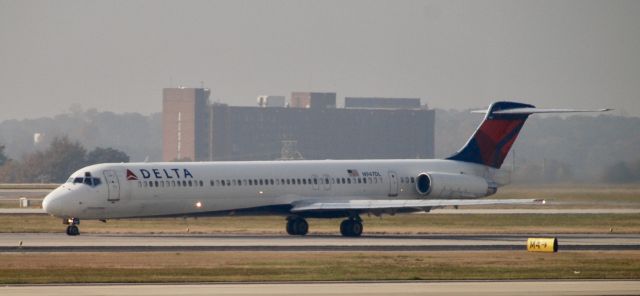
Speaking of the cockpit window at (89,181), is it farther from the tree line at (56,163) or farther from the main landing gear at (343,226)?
the tree line at (56,163)

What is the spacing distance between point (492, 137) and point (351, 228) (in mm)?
10799

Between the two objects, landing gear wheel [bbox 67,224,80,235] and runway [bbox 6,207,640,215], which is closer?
landing gear wheel [bbox 67,224,80,235]

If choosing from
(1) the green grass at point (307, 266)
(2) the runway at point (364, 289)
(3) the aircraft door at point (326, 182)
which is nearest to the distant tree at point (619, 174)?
(3) the aircraft door at point (326, 182)

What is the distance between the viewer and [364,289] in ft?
119

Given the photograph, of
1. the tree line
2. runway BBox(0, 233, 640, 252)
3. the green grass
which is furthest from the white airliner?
the tree line

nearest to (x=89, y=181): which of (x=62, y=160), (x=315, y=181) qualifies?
(x=315, y=181)

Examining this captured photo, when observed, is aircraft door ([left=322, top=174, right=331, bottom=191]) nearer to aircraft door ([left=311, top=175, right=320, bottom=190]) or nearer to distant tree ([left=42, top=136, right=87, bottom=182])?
aircraft door ([left=311, top=175, right=320, bottom=190])

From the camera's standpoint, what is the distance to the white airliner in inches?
2330

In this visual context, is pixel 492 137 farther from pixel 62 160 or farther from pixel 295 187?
pixel 62 160

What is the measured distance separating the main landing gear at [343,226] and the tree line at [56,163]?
81769mm

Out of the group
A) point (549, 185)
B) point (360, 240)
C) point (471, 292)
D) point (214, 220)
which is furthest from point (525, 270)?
point (549, 185)

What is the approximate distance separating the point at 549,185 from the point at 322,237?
33.8m

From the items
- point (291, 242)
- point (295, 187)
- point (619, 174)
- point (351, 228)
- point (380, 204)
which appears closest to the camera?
point (291, 242)

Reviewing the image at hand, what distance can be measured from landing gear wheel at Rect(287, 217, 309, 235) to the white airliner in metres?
0.04
